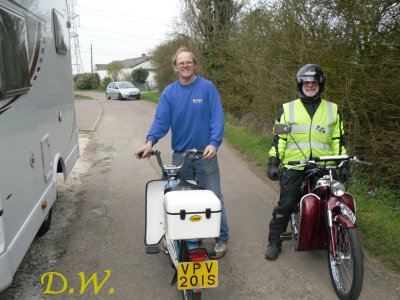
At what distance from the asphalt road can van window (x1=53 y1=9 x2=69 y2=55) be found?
2.24m

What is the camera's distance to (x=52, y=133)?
4.72 meters

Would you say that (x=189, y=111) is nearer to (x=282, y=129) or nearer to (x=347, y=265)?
(x=282, y=129)

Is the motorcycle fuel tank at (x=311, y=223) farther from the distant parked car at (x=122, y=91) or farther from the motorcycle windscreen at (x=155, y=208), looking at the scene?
the distant parked car at (x=122, y=91)

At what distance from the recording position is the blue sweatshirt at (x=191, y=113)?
3695 millimetres

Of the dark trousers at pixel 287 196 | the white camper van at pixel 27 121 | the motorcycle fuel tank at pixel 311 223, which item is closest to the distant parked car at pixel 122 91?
the white camper van at pixel 27 121

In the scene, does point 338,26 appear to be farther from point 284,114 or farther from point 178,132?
point 178,132

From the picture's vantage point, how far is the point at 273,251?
417cm

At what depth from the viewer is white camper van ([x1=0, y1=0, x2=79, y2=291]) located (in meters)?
2.92

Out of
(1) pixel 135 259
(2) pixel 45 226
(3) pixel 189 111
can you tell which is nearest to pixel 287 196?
(3) pixel 189 111

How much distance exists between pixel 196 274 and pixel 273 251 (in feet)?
4.90

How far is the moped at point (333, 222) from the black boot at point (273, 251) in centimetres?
46

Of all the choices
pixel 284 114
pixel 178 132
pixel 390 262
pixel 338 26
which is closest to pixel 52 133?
pixel 178 132

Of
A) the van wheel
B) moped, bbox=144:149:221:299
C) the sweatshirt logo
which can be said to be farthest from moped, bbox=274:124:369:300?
the van wheel

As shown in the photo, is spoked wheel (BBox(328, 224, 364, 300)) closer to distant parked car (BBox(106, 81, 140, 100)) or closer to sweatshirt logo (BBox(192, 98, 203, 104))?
sweatshirt logo (BBox(192, 98, 203, 104))
